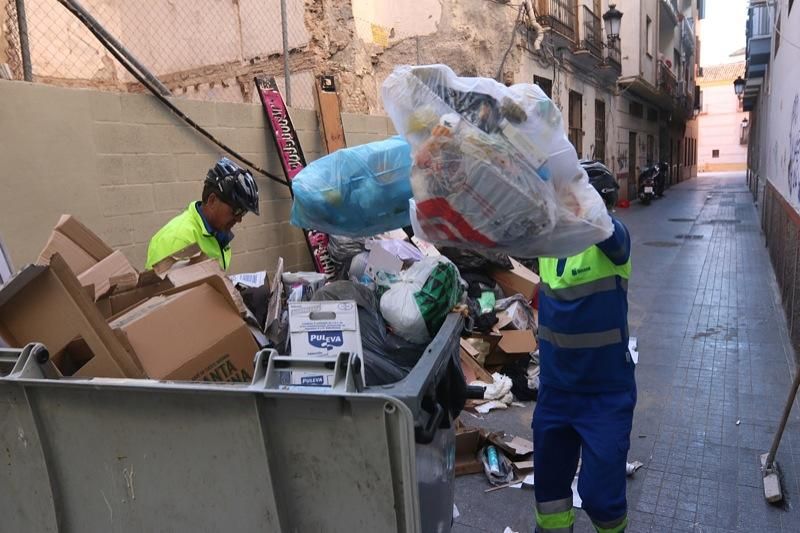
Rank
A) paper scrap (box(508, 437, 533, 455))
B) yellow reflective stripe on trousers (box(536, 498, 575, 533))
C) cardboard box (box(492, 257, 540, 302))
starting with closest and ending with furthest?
yellow reflective stripe on trousers (box(536, 498, 575, 533)) < paper scrap (box(508, 437, 533, 455)) < cardboard box (box(492, 257, 540, 302))

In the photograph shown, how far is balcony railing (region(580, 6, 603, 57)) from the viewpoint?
15.1 meters

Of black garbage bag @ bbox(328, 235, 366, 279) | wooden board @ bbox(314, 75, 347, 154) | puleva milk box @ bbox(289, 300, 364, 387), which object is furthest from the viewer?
wooden board @ bbox(314, 75, 347, 154)

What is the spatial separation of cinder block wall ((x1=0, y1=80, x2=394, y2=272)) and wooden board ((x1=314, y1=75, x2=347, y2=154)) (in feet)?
2.26

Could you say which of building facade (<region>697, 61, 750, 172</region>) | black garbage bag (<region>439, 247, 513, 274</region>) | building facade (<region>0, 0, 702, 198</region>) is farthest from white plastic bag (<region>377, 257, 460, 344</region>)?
building facade (<region>697, 61, 750, 172</region>)

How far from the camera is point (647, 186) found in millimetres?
20141

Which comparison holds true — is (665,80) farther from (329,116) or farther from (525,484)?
(525,484)

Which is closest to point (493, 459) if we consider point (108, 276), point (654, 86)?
point (108, 276)

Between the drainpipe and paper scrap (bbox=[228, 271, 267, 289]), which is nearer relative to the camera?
paper scrap (bbox=[228, 271, 267, 289])

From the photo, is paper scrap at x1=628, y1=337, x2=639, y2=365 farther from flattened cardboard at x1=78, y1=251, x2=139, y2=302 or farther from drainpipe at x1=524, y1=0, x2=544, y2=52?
drainpipe at x1=524, y1=0, x2=544, y2=52

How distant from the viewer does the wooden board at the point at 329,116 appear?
615 centimetres

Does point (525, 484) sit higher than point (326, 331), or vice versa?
point (326, 331)

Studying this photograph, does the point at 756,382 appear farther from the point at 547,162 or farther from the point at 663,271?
the point at 663,271

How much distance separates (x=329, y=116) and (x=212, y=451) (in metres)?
5.22

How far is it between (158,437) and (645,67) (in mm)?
24009
